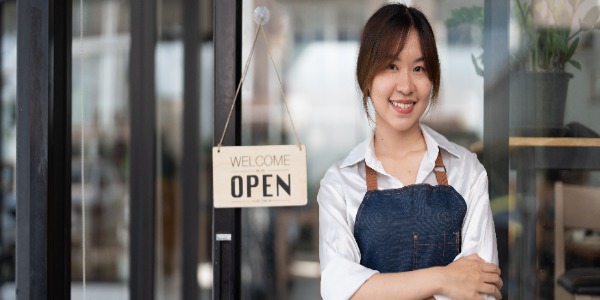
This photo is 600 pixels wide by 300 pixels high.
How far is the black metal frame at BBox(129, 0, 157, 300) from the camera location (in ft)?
10.9

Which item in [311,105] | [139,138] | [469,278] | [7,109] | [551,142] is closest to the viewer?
[469,278]

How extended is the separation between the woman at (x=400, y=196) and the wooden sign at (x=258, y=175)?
0.17 m

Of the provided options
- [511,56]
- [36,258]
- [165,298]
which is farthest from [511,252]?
[165,298]

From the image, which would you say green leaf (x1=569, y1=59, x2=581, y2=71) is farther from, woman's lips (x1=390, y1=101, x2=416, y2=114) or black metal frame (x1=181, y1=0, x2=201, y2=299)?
black metal frame (x1=181, y1=0, x2=201, y2=299)

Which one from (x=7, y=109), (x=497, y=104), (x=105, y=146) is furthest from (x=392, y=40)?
(x=7, y=109)

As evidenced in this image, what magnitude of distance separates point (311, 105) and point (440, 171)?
1960 millimetres

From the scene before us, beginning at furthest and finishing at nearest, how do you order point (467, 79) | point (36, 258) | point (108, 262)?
1. point (108, 262)
2. point (467, 79)
3. point (36, 258)

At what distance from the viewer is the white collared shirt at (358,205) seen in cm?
145

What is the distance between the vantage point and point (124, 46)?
441 cm

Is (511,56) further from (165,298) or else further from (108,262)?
(108,262)

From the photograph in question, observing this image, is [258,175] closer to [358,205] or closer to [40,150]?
[358,205]

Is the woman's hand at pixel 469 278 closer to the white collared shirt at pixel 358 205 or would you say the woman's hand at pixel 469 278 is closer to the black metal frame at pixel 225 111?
the white collared shirt at pixel 358 205

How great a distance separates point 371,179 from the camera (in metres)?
1.56

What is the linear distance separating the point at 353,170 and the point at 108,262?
3.32 metres
